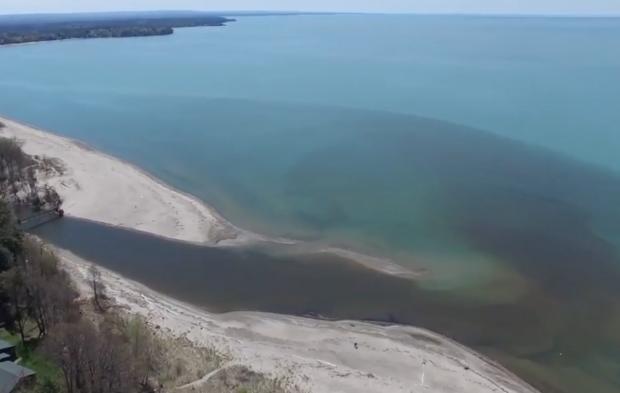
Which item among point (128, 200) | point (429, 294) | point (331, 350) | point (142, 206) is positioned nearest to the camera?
point (331, 350)

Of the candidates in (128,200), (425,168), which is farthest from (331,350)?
(425,168)

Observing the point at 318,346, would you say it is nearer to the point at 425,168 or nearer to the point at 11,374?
the point at 11,374

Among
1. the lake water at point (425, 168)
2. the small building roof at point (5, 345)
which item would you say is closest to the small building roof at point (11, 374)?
the small building roof at point (5, 345)

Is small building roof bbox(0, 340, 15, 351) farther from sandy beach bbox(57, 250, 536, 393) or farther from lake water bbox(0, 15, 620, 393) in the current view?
lake water bbox(0, 15, 620, 393)

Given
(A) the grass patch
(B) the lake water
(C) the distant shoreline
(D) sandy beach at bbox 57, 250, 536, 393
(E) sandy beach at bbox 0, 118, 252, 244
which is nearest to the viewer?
(A) the grass patch

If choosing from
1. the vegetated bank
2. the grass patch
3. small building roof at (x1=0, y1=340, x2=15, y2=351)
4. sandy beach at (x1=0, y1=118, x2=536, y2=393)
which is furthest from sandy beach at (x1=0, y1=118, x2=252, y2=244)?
small building roof at (x1=0, y1=340, x2=15, y2=351)

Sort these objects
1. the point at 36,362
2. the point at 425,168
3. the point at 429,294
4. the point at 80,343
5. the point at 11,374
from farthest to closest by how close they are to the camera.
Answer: the point at 425,168
the point at 429,294
the point at 36,362
the point at 11,374
the point at 80,343

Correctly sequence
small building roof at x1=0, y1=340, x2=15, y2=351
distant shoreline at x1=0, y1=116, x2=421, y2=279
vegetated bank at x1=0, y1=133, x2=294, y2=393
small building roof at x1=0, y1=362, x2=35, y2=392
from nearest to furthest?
vegetated bank at x1=0, y1=133, x2=294, y2=393, small building roof at x1=0, y1=362, x2=35, y2=392, small building roof at x1=0, y1=340, x2=15, y2=351, distant shoreline at x1=0, y1=116, x2=421, y2=279
